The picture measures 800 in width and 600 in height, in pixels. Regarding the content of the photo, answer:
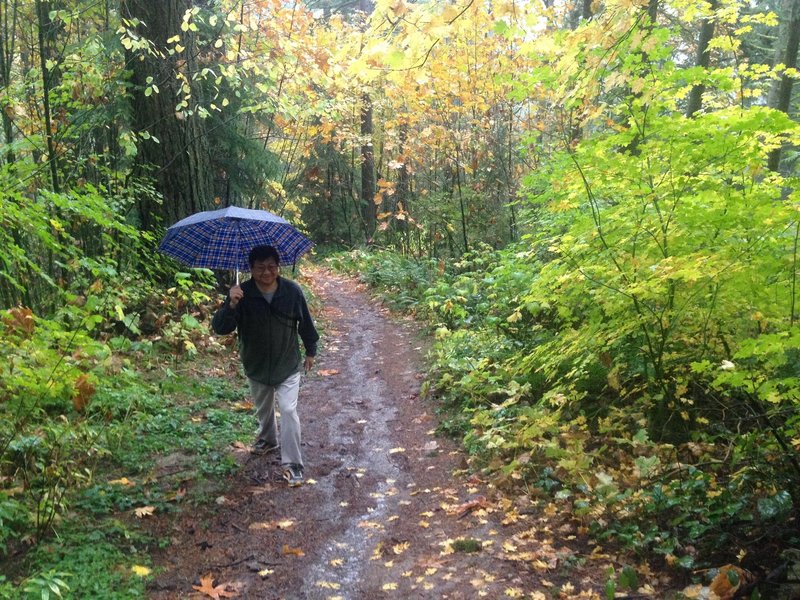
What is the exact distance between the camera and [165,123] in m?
8.45

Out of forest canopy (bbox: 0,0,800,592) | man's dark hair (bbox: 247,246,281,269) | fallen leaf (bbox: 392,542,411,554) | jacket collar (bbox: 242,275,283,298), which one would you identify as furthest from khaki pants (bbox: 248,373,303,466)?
fallen leaf (bbox: 392,542,411,554)

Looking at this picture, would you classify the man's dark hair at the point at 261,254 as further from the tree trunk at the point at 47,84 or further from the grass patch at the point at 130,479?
the tree trunk at the point at 47,84

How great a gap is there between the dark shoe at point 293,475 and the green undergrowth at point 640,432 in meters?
1.69

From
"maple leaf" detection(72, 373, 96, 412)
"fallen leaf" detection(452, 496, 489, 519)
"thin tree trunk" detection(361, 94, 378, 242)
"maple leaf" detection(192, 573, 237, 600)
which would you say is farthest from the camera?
"thin tree trunk" detection(361, 94, 378, 242)

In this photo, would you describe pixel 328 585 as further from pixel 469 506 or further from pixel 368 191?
pixel 368 191

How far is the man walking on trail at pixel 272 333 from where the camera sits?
5297mm

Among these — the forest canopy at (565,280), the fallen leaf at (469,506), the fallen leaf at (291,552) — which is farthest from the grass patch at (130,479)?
the fallen leaf at (469,506)

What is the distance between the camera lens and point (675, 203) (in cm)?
460

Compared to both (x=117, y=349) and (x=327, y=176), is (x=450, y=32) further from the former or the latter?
(x=327, y=176)

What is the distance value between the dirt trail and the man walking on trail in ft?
1.62

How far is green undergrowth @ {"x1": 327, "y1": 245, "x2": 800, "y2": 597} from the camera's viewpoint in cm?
340

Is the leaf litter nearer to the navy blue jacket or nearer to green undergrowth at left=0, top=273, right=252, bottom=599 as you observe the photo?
green undergrowth at left=0, top=273, right=252, bottom=599

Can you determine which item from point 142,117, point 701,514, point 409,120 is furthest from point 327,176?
point 701,514

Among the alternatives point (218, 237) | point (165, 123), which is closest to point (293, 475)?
point (218, 237)
